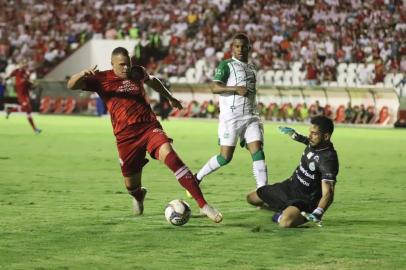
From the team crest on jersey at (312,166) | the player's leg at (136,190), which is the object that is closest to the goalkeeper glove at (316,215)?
the team crest on jersey at (312,166)

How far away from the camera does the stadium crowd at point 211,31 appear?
40.5 m

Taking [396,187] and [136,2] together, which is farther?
[136,2]

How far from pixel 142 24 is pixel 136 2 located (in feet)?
8.44

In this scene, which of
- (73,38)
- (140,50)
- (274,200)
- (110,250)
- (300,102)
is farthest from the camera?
(73,38)

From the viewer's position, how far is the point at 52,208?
12.3m

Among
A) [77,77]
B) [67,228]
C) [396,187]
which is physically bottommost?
[396,187]

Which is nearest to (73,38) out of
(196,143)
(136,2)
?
(136,2)

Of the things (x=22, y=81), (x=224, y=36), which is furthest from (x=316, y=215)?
(x=224, y=36)

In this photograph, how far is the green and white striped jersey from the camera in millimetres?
13141

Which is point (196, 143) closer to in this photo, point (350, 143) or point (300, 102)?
point (350, 143)

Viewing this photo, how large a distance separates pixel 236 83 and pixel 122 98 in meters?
2.43

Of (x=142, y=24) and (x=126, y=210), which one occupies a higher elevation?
(x=126, y=210)

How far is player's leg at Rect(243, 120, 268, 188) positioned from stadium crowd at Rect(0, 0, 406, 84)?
26.3m

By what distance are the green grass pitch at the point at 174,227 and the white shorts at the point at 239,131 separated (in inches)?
33.2
